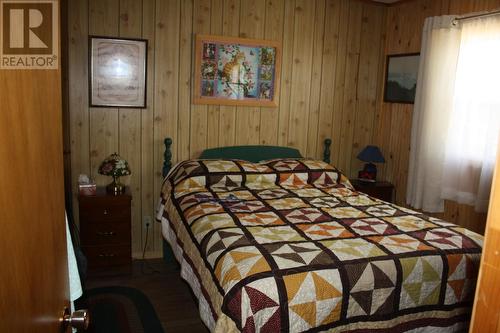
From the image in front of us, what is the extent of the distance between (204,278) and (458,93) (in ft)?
8.61

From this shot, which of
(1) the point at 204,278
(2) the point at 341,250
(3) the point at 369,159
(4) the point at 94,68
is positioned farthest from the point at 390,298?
(4) the point at 94,68

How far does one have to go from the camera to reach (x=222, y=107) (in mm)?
3963

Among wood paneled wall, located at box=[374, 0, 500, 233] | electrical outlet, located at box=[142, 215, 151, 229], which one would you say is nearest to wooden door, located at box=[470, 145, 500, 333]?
wood paneled wall, located at box=[374, 0, 500, 233]

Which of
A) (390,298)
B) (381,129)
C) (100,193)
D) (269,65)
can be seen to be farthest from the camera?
(381,129)

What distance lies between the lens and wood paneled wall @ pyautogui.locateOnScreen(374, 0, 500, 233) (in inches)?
147

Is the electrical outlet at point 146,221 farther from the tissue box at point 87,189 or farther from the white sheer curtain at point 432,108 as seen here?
the white sheer curtain at point 432,108

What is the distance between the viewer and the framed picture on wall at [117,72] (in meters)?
3.52

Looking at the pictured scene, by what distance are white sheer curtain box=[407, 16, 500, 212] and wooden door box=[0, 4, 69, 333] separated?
3165mm

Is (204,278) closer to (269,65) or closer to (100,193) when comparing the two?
(100,193)

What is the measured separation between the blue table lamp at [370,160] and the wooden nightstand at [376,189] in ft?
0.28

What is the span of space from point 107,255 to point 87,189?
0.56 meters

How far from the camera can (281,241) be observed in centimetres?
228

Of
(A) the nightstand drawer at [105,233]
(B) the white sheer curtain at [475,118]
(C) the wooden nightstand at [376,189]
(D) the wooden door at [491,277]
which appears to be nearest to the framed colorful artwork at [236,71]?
(C) the wooden nightstand at [376,189]

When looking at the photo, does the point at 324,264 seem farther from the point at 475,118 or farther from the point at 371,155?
the point at 371,155
